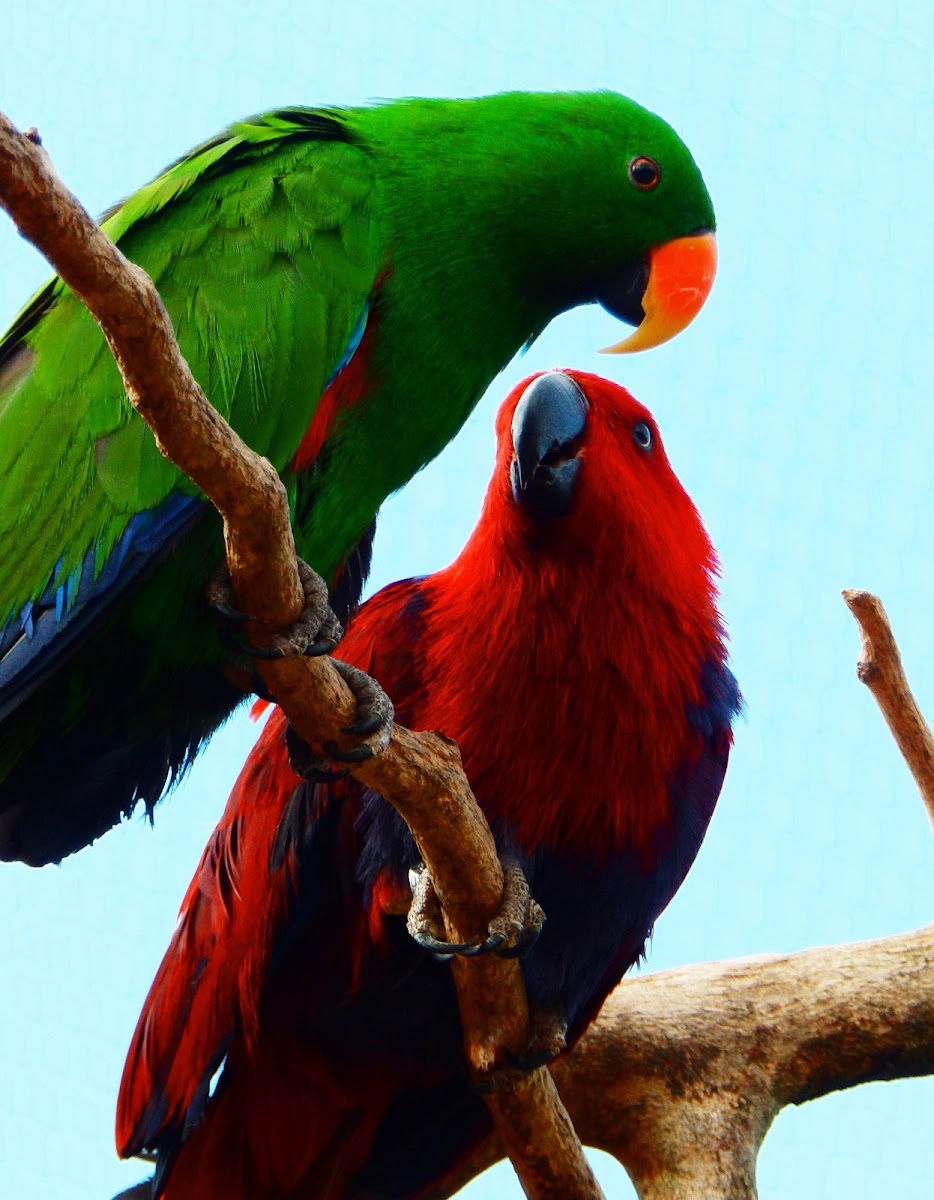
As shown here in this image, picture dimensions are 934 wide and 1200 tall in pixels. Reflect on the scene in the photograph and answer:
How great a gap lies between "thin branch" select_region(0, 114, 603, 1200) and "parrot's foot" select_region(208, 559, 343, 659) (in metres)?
0.01

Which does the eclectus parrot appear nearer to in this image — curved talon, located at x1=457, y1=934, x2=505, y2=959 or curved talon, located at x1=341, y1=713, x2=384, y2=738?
curved talon, located at x1=457, y1=934, x2=505, y2=959

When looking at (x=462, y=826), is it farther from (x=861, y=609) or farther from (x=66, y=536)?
(x=861, y=609)

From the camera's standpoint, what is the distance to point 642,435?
5.98 feet

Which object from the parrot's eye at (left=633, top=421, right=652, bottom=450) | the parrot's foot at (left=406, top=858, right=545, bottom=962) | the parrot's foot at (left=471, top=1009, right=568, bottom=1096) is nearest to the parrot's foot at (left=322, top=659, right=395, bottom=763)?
the parrot's foot at (left=406, top=858, right=545, bottom=962)

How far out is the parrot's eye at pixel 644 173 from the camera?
194 cm

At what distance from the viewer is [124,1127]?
5.97 ft

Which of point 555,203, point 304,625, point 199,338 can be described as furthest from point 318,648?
point 555,203

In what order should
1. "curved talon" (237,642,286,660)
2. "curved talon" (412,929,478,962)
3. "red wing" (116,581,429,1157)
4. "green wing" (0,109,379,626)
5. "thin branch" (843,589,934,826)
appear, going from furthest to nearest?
"thin branch" (843,589,934,826) → "red wing" (116,581,429,1157) → "green wing" (0,109,379,626) → "curved talon" (412,929,478,962) → "curved talon" (237,642,286,660)

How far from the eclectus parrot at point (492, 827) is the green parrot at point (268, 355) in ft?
0.47

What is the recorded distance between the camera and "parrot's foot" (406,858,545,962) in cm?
151

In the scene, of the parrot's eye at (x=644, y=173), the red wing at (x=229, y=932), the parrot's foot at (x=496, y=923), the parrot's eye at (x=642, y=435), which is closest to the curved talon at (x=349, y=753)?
the parrot's foot at (x=496, y=923)

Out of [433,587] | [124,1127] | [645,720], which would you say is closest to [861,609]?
[645,720]

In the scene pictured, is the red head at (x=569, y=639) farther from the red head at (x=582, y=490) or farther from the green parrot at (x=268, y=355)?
the green parrot at (x=268, y=355)

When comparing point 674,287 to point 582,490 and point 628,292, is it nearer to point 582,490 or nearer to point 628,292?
point 628,292
